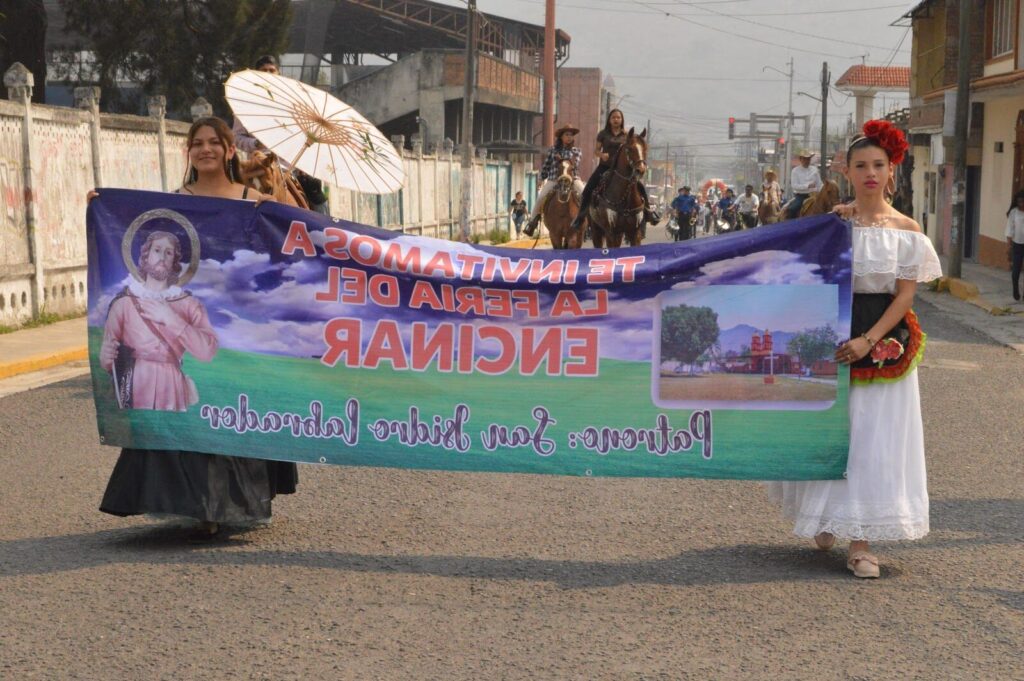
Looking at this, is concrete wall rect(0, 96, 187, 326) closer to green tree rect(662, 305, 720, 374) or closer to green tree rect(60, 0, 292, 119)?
green tree rect(662, 305, 720, 374)

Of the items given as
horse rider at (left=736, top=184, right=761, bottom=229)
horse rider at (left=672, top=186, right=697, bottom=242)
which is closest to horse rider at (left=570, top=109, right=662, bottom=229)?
horse rider at (left=736, top=184, right=761, bottom=229)

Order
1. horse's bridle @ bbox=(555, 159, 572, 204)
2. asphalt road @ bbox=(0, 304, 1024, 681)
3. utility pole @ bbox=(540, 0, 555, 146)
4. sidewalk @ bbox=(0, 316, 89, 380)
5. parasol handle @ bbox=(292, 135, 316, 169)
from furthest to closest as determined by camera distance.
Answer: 1. utility pole @ bbox=(540, 0, 555, 146)
2. horse's bridle @ bbox=(555, 159, 572, 204)
3. sidewalk @ bbox=(0, 316, 89, 380)
4. parasol handle @ bbox=(292, 135, 316, 169)
5. asphalt road @ bbox=(0, 304, 1024, 681)

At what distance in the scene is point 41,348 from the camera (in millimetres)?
14961

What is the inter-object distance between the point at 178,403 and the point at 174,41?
1164 inches

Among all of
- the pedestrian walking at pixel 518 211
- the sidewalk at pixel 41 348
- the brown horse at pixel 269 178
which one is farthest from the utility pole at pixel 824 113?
the brown horse at pixel 269 178

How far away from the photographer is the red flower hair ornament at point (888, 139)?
6.09 m

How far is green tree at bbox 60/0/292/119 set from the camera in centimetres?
3369

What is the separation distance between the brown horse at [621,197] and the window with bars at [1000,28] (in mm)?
17930

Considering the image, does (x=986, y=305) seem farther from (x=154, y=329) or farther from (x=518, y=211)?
(x=518, y=211)

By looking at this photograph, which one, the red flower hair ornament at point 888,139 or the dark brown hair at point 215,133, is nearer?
the red flower hair ornament at point 888,139

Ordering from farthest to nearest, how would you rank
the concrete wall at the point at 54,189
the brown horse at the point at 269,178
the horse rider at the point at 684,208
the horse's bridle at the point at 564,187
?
the horse rider at the point at 684,208 → the horse's bridle at the point at 564,187 → the concrete wall at the point at 54,189 → the brown horse at the point at 269,178

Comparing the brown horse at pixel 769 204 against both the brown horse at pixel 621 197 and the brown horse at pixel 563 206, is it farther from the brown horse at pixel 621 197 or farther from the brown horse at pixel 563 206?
the brown horse at pixel 621 197

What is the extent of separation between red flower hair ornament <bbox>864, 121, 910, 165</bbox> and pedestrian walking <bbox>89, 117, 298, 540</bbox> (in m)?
2.83

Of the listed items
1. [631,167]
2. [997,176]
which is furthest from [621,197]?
[997,176]
